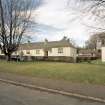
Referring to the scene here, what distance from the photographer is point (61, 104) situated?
8656 millimetres

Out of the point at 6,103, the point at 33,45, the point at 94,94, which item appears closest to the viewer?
the point at 6,103

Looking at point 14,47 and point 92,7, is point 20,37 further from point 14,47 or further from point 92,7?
point 92,7

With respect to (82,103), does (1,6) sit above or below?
above

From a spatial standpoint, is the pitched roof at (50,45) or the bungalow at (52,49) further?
the pitched roof at (50,45)

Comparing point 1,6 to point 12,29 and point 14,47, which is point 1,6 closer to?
point 12,29

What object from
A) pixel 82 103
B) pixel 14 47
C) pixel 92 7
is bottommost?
pixel 82 103

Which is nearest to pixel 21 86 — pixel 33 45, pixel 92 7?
pixel 92 7

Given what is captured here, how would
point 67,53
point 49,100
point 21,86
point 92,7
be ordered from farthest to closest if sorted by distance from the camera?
point 67,53 < point 92,7 < point 21,86 < point 49,100

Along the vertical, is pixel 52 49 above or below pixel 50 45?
below

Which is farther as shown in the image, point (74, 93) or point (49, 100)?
point (74, 93)

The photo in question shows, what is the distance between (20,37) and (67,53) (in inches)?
856

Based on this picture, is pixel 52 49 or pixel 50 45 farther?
pixel 50 45

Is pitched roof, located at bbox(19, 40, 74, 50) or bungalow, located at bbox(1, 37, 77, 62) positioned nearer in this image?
bungalow, located at bbox(1, 37, 77, 62)

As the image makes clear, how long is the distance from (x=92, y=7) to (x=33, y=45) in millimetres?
53163
